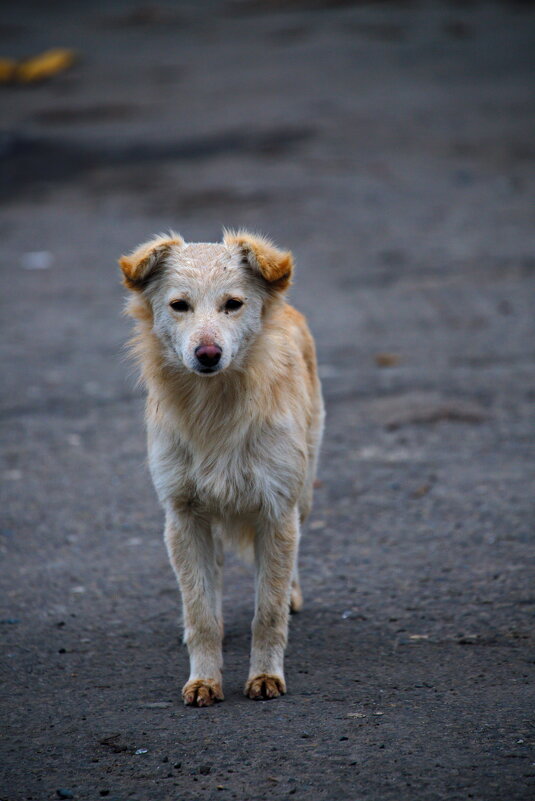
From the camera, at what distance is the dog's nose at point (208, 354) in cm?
418

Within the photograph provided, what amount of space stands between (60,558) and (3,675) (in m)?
1.33

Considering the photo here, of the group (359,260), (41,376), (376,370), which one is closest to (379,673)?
(376,370)

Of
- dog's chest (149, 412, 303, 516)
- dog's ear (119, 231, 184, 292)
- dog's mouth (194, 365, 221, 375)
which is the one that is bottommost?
dog's chest (149, 412, 303, 516)

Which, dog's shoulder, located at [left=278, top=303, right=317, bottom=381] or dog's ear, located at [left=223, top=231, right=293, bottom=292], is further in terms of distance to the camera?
dog's shoulder, located at [left=278, top=303, right=317, bottom=381]

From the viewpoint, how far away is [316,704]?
421 cm

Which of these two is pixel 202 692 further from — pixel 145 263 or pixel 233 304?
pixel 145 263

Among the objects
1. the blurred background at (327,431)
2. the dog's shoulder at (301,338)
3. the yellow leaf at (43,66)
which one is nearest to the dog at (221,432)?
the blurred background at (327,431)

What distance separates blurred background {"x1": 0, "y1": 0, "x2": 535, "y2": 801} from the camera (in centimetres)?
392

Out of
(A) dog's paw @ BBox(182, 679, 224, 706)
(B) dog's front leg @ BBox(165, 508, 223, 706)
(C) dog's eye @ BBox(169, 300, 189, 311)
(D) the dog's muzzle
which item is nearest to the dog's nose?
(D) the dog's muzzle

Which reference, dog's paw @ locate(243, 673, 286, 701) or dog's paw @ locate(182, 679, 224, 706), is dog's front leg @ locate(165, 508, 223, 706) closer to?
dog's paw @ locate(182, 679, 224, 706)

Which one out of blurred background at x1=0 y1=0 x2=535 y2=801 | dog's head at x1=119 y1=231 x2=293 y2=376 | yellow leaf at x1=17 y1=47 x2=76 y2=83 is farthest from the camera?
yellow leaf at x1=17 y1=47 x2=76 y2=83

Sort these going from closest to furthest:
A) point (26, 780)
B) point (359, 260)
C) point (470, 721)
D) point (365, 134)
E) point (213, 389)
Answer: point (26, 780) → point (470, 721) → point (213, 389) → point (359, 260) → point (365, 134)

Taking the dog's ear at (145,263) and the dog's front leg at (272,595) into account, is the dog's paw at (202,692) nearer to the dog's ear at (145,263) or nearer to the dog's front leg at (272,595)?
the dog's front leg at (272,595)

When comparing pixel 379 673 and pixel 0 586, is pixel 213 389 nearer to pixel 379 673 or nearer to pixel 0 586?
pixel 379 673
